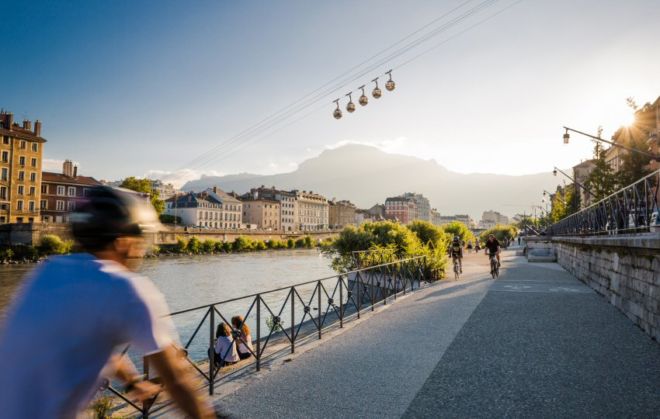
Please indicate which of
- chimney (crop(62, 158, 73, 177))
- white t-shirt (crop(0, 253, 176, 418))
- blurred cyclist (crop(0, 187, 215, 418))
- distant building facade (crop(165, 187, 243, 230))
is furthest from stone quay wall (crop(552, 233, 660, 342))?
distant building facade (crop(165, 187, 243, 230))

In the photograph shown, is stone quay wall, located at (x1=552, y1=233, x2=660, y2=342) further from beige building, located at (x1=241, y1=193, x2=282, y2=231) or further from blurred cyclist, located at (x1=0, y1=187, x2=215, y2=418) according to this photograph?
beige building, located at (x1=241, y1=193, x2=282, y2=231)

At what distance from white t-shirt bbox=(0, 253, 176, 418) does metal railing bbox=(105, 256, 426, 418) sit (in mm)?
2214

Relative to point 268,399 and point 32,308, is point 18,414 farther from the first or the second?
point 268,399

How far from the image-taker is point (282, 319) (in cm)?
1833

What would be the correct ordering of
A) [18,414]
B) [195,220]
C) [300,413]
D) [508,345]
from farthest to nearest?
[195,220] → [508,345] → [300,413] → [18,414]

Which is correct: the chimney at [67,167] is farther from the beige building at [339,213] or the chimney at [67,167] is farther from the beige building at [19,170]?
the beige building at [339,213]

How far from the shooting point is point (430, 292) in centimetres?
1525

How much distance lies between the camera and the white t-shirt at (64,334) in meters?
1.64

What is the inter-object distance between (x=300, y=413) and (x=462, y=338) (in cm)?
451

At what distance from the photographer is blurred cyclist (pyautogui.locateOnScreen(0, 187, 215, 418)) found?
164cm

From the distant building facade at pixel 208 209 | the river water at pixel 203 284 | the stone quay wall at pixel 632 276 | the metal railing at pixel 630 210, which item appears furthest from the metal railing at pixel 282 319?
the distant building facade at pixel 208 209

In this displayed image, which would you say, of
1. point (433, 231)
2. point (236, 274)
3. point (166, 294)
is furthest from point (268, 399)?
point (236, 274)

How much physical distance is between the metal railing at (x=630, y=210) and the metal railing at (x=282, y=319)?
647cm

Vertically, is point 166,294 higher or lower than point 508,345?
lower
